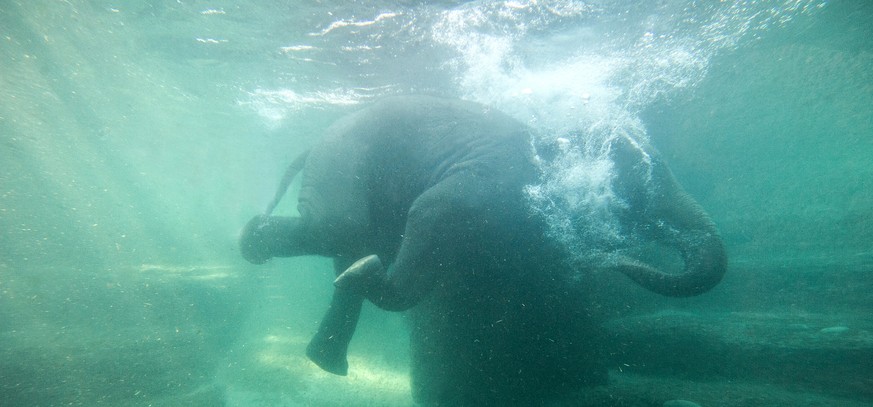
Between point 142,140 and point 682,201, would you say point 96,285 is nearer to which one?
point 682,201

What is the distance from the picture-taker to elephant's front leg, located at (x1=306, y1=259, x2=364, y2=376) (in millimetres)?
3908

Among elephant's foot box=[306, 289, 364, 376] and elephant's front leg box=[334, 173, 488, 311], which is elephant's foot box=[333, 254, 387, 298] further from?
elephant's foot box=[306, 289, 364, 376]

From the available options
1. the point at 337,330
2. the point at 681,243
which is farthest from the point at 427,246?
the point at 681,243

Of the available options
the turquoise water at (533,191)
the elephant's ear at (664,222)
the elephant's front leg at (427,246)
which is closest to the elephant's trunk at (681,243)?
the elephant's ear at (664,222)

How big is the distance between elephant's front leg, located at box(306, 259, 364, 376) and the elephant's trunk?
276cm

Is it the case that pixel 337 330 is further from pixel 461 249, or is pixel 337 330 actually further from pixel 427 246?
pixel 461 249

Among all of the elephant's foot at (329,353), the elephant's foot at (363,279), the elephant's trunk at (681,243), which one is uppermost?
the elephant's trunk at (681,243)

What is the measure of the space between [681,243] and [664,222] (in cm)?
40

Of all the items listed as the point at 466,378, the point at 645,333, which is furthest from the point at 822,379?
the point at 466,378

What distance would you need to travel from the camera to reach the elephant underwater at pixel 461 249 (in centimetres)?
329

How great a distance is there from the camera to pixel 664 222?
4.10 metres

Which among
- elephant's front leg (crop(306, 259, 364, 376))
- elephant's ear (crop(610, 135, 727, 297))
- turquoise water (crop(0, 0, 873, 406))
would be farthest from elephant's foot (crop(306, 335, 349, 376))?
elephant's ear (crop(610, 135, 727, 297))

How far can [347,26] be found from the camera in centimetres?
872

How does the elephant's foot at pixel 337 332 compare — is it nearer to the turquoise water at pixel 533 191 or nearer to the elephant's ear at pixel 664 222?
the turquoise water at pixel 533 191
